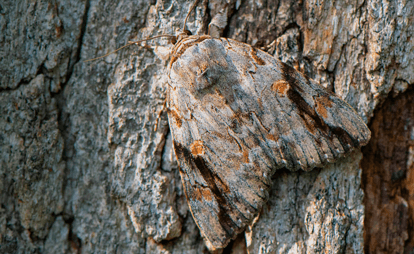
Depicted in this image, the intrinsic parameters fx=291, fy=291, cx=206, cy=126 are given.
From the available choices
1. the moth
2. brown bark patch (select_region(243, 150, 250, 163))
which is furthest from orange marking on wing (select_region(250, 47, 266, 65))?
brown bark patch (select_region(243, 150, 250, 163))

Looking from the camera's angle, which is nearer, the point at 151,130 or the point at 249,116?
the point at 249,116

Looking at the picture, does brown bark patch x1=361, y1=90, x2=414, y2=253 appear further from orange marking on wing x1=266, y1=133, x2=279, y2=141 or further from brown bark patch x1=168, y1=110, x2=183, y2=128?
brown bark patch x1=168, y1=110, x2=183, y2=128

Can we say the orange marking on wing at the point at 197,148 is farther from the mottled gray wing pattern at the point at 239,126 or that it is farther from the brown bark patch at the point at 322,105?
the brown bark patch at the point at 322,105

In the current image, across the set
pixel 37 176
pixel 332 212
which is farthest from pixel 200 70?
pixel 37 176

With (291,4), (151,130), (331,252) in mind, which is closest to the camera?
(331,252)

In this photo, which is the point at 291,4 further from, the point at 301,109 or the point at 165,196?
the point at 165,196

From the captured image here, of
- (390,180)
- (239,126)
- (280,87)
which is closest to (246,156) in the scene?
(239,126)

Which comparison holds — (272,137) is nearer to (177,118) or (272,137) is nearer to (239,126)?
(239,126)
